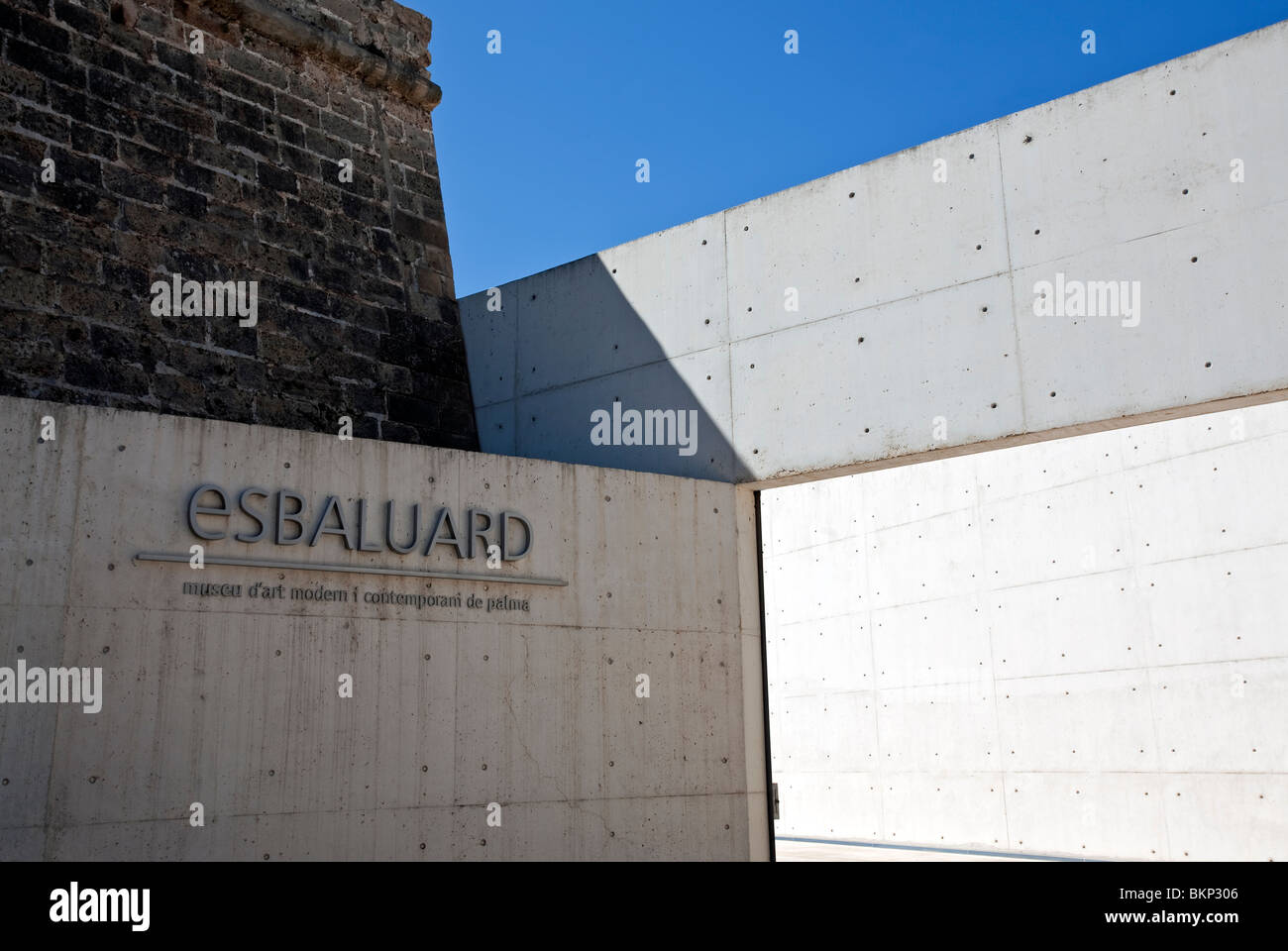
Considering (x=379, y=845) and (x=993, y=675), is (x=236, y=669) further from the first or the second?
(x=993, y=675)

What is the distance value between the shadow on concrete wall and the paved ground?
12.1 feet

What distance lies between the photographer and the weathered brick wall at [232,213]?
6633mm

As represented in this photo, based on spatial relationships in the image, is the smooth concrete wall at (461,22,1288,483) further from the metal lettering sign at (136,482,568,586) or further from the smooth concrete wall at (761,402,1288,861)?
the smooth concrete wall at (761,402,1288,861)

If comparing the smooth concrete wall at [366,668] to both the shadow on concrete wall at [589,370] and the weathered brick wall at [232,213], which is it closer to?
the shadow on concrete wall at [589,370]

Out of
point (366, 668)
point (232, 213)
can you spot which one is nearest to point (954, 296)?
point (366, 668)

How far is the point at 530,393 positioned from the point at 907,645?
18.1 feet

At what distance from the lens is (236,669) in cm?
551

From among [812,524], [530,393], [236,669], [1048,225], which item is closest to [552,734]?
[236,669]

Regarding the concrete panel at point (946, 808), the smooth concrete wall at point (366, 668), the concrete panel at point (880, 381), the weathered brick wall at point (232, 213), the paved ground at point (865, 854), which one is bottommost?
the paved ground at point (865, 854)

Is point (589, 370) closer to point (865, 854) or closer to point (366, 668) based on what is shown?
point (366, 668)

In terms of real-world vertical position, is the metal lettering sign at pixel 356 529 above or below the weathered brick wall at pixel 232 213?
below

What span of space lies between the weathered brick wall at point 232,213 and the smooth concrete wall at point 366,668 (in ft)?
4.69

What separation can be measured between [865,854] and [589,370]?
544 cm

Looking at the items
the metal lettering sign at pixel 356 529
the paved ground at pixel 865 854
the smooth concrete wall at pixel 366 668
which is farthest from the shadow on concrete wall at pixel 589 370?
the paved ground at pixel 865 854
